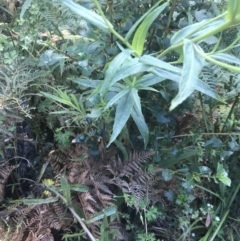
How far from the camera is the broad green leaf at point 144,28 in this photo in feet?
2.55

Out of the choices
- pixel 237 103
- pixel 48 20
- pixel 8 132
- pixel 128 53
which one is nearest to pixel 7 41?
pixel 48 20

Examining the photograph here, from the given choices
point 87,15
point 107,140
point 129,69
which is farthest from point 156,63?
point 107,140

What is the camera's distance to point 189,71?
2.11ft

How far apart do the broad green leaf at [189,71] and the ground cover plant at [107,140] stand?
23 cm

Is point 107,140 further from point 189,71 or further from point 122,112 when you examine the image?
point 189,71

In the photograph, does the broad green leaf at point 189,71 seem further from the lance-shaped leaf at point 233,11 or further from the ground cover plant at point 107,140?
the ground cover plant at point 107,140

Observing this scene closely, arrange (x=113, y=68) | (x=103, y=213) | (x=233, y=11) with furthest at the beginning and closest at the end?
(x=103, y=213), (x=113, y=68), (x=233, y=11)

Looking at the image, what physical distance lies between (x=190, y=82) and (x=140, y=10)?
51cm

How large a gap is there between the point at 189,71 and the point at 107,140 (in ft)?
1.41

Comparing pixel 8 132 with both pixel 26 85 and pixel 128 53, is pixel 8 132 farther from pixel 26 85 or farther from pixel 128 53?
pixel 128 53

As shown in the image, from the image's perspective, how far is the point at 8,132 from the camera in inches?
37.8

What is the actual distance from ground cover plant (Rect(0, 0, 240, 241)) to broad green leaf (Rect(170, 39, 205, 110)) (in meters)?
0.23

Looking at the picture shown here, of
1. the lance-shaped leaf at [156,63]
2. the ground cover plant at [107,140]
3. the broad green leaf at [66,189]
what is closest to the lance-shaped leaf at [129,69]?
the lance-shaped leaf at [156,63]

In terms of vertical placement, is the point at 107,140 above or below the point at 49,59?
below
